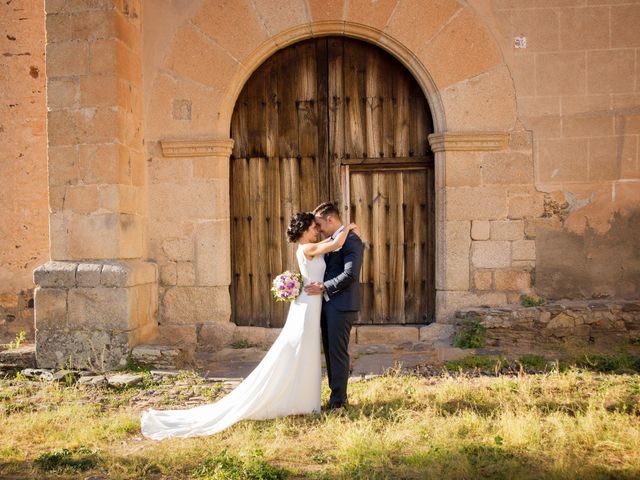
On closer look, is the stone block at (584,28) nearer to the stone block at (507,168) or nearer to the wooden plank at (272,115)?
the stone block at (507,168)

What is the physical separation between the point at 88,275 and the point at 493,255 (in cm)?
395

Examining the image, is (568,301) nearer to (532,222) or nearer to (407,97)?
(532,222)

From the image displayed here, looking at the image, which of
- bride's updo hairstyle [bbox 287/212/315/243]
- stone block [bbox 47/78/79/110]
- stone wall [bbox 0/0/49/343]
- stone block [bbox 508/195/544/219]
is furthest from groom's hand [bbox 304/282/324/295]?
stone wall [bbox 0/0/49/343]

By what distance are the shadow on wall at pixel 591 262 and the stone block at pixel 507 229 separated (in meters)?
0.20

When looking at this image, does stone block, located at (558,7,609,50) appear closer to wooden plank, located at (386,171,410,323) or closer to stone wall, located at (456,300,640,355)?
wooden plank, located at (386,171,410,323)

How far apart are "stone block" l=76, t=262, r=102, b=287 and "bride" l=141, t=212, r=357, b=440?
74.6 inches

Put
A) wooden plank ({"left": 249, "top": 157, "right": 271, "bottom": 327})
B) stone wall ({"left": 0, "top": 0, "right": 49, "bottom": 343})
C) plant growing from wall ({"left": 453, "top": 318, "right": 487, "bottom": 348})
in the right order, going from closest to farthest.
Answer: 1. plant growing from wall ({"left": 453, "top": 318, "right": 487, "bottom": 348})
2. wooden plank ({"left": 249, "top": 157, "right": 271, "bottom": 327})
3. stone wall ({"left": 0, "top": 0, "right": 49, "bottom": 343})

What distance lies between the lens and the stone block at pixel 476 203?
629cm

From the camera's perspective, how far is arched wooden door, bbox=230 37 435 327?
666 centimetres

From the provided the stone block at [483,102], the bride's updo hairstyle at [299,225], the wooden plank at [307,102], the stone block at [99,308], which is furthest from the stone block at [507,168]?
the stone block at [99,308]

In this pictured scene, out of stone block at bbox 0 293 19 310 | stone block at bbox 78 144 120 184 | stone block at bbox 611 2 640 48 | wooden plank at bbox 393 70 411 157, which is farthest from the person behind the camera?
stone block at bbox 0 293 19 310

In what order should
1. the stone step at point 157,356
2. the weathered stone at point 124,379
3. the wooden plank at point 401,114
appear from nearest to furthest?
the weathered stone at point 124,379 < the stone step at point 157,356 < the wooden plank at point 401,114

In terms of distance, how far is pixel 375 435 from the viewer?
385 cm

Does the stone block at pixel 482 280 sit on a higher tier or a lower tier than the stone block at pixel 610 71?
lower
